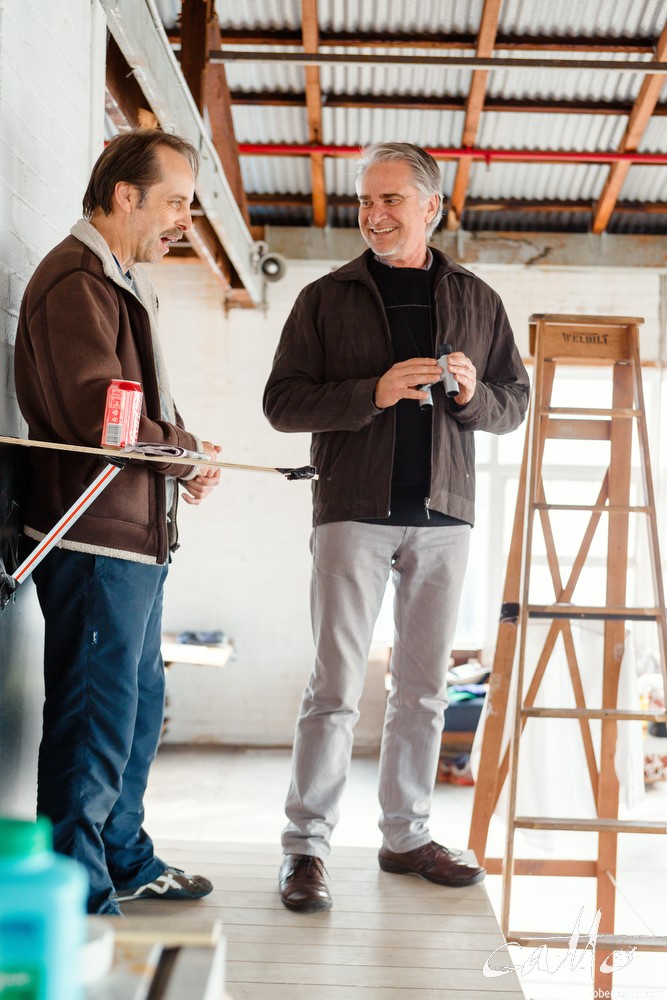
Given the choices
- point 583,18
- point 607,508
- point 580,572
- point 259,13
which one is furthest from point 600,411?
point 259,13

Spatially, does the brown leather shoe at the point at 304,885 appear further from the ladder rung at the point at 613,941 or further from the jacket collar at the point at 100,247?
the jacket collar at the point at 100,247

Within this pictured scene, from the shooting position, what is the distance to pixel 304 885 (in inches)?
80.1

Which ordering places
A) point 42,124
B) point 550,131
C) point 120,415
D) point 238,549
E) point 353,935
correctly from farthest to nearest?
point 238,549, point 550,131, point 42,124, point 353,935, point 120,415

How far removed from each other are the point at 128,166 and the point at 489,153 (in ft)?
14.4

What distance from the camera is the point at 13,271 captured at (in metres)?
1.92

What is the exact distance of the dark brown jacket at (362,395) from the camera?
215 centimetres

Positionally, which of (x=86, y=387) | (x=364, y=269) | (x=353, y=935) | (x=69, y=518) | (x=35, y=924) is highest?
(x=364, y=269)

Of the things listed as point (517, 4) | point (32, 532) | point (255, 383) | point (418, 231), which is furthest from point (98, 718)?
point (255, 383)

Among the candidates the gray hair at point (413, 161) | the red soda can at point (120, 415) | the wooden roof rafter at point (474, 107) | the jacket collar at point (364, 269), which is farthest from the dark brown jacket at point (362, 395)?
the wooden roof rafter at point (474, 107)

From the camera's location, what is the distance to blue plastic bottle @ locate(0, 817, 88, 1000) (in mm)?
542

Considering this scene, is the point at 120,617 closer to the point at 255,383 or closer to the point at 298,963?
the point at 298,963

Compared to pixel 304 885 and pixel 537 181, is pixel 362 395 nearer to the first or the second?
pixel 304 885

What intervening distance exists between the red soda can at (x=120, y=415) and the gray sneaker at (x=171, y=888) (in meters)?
1.03

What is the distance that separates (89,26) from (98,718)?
179 centimetres
